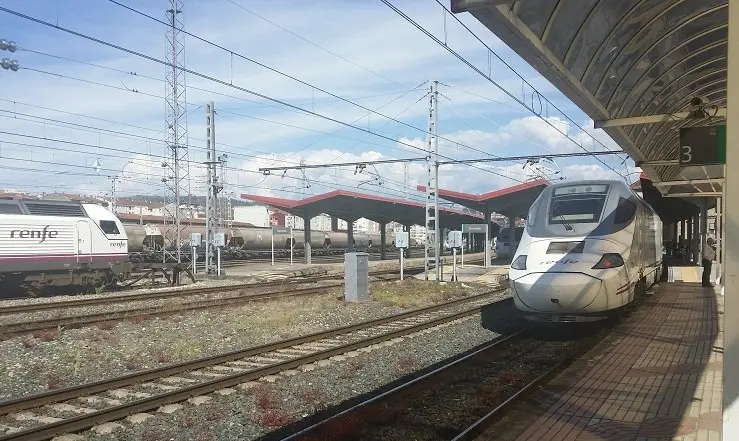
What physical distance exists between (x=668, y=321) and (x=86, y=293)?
19466 mm

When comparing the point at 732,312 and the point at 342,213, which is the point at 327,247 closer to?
the point at 342,213

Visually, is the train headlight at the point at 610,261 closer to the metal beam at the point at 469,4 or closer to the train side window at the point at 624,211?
the train side window at the point at 624,211

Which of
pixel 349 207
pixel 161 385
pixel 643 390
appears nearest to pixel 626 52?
pixel 643 390

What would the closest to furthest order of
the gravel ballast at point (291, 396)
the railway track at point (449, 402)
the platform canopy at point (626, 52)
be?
1. the platform canopy at point (626, 52)
2. the railway track at point (449, 402)
3. the gravel ballast at point (291, 396)

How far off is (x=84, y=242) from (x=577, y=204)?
57.1ft

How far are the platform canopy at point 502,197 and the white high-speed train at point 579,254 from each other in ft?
77.7

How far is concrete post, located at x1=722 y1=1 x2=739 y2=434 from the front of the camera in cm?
360

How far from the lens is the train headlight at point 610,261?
34.4 feet

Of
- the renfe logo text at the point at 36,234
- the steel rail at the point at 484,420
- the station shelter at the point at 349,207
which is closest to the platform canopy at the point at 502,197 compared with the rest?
the station shelter at the point at 349,207

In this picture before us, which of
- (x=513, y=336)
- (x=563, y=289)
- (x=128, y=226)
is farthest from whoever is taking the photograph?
(x=128, y=226)

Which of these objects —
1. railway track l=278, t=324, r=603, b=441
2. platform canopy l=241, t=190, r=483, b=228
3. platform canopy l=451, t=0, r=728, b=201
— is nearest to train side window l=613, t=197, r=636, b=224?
platform canopy l=451, t=0, r=728, b=201

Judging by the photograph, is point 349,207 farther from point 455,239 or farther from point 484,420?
point 484,420

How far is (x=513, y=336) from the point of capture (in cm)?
1205

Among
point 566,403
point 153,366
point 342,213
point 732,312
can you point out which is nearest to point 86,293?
point 153,366
